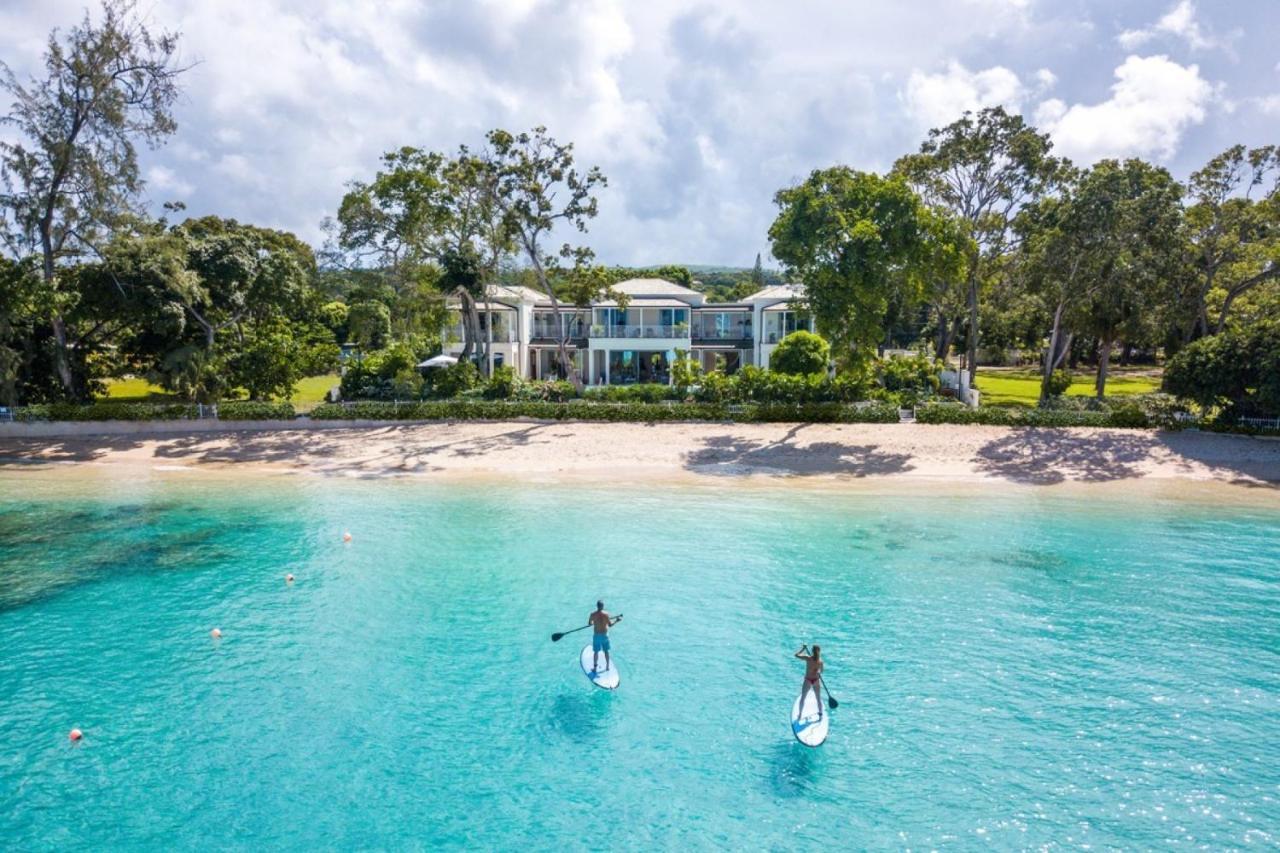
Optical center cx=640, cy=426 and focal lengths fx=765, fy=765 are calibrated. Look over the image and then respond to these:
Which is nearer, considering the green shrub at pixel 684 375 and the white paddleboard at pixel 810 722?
the white paddleboard at pixel 810 722

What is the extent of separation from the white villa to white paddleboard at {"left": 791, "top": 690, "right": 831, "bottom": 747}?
39.9 meters

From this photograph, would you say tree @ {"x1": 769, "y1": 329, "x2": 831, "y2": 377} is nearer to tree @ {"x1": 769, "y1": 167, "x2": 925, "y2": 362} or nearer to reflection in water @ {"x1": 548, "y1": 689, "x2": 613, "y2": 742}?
→ tree @ {"x1": 769, "y1": 167, "x2": 925, "y2": 362}

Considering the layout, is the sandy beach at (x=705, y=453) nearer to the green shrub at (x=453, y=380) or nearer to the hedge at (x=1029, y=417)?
the hedge at (x=1029, y=417)

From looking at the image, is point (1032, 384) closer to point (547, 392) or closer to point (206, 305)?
point (547, 392)

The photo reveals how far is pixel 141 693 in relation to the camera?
14656 mm

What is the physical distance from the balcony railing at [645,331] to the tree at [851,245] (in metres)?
17.1

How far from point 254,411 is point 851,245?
102 feet

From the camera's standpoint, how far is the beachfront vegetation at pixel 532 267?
36.3 m

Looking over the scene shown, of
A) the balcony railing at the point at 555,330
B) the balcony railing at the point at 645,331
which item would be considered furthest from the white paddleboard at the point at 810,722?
the balcony railing at the point at 555,330

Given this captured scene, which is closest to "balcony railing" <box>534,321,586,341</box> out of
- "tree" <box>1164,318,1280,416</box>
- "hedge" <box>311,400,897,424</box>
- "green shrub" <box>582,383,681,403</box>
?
"green shrub" <box>582,383,681,403</box>

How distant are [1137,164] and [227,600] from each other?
1850 inches

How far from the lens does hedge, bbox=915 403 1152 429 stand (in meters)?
36.8

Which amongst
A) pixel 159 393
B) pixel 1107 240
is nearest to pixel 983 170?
pixel 1107 240

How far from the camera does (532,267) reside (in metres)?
46.8
